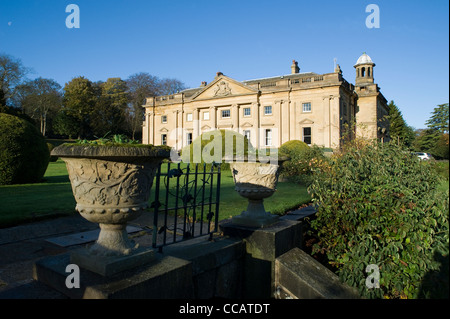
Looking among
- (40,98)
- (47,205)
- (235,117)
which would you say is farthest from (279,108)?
(40,98)

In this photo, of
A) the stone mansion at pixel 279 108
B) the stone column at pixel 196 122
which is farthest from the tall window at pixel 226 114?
the stone column at pixel 196 122

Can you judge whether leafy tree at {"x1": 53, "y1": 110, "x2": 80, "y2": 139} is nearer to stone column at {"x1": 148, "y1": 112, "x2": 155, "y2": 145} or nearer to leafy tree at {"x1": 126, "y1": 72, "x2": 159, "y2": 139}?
leafy tree at {"x1": 126, "y1": 72, "x2": 159, "y2": 139}

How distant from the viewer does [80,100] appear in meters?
47.7

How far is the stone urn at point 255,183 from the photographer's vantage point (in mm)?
4094

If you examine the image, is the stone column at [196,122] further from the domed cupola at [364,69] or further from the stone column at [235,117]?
the domed cupola at [364,69]

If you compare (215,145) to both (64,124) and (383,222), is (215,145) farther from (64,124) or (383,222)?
(64,124)

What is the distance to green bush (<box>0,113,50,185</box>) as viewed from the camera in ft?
Result: 37.8

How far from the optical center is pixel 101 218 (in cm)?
259

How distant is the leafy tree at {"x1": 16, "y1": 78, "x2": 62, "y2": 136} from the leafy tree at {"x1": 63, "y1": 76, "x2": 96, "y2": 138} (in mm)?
1612

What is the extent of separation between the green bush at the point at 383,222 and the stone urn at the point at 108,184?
2787 millimetres

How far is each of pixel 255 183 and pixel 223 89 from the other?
109 feet
